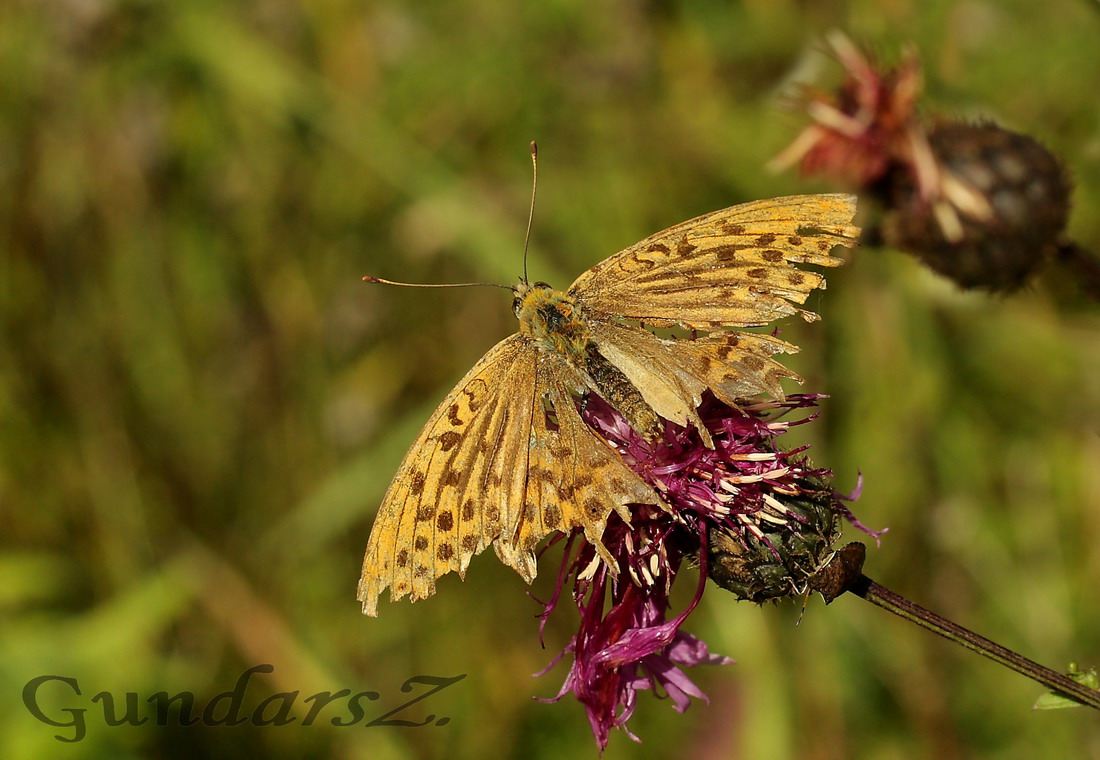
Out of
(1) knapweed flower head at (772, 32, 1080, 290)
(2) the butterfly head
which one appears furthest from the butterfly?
(1) knapweed flower head at (772, 32, 1080, 290)

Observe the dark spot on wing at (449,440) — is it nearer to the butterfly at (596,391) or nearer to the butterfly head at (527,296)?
the butterfly at (596,391)

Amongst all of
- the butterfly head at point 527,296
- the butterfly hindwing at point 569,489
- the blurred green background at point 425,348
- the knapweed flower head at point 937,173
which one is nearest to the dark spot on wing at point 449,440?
the butterfly hindwing at point 569,489

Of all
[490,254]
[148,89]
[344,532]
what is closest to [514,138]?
[490,254]

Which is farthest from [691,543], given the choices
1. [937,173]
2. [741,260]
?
[937,173]

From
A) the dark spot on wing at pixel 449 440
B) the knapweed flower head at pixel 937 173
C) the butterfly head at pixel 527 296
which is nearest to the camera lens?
the dark spot on wing at pixel 449 440

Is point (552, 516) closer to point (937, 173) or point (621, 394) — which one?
point (621, 394)
